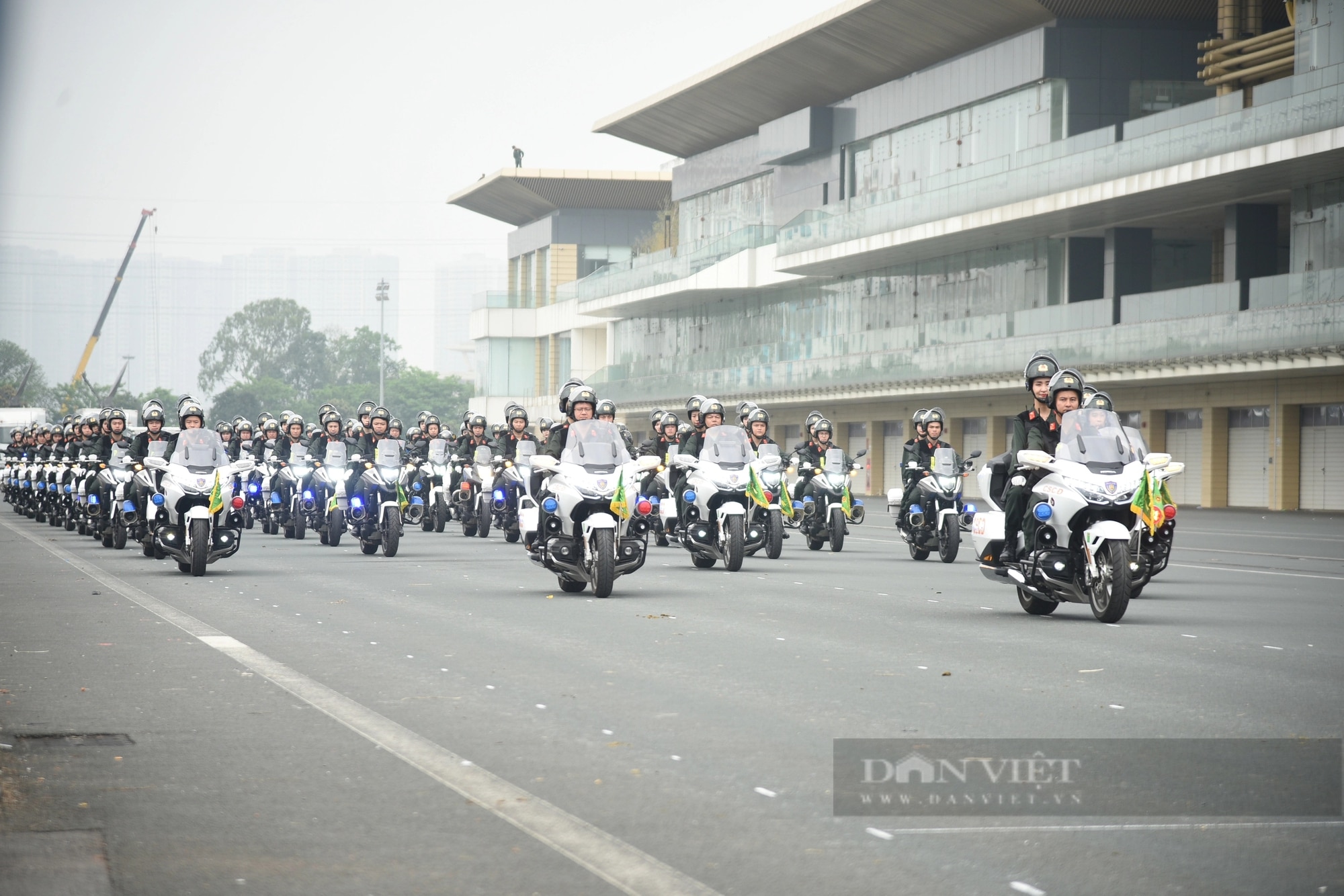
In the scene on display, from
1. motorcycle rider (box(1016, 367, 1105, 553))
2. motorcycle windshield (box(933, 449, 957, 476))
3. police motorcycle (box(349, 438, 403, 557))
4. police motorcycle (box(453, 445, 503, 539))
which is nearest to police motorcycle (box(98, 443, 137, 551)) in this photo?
police motorcycle (box(349, 438, 403, 557))

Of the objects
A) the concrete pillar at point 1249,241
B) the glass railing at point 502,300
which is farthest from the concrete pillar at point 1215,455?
the glass railing at point 502,300

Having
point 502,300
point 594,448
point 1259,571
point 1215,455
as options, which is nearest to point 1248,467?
point 1215,455

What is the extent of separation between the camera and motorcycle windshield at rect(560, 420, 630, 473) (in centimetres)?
1600

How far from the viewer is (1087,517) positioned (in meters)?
13.1

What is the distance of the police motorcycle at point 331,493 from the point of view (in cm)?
2445

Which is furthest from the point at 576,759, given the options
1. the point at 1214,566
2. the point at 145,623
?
the point at 1214,566

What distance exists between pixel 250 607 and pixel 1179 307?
31909mm

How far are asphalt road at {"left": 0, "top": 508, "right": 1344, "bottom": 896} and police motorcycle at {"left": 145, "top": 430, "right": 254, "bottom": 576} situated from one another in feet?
4.30

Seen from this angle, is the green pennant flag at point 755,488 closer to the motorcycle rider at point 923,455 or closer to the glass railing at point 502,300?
the motorcycle rider at point 923,455

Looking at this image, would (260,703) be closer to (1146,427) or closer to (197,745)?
(197,745)

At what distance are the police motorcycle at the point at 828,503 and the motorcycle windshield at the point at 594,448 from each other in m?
8.05

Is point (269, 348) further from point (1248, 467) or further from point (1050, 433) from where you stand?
point (1050, 433)

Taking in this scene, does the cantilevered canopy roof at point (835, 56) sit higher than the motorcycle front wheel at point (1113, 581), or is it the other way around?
the cantilevered canopy roof at point (835, 56)

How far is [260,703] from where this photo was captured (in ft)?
29.2
